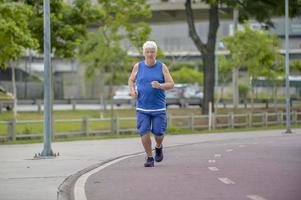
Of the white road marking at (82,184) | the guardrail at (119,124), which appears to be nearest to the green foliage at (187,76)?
the guardrail at (119,124)

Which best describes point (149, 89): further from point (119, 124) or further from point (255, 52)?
point (255, 52)

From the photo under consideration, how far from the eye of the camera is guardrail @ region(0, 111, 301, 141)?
2611 centimetres

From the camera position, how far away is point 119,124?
31000 mm

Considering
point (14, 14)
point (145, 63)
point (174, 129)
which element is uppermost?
point (14, 14)

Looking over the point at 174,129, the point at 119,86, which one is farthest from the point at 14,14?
the point at 119,86

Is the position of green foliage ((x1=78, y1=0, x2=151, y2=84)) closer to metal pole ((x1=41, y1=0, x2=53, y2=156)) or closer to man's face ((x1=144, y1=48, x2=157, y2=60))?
metal pole ((x1=41, y1=0, x2=53, y2=156))

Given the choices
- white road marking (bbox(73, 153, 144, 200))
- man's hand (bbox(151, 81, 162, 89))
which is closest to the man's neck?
man's hand (bbox(151, 81, 162, 89))

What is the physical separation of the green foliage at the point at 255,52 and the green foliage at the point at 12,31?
22932mm

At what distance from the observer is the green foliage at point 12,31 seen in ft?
82.2

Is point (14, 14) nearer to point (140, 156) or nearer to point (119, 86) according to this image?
point (140, 156)

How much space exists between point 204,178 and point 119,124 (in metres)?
18.6

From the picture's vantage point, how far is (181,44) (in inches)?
3915

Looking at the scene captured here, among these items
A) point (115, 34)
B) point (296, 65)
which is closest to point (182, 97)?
point (296, 65)

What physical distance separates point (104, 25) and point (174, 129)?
11911mm
